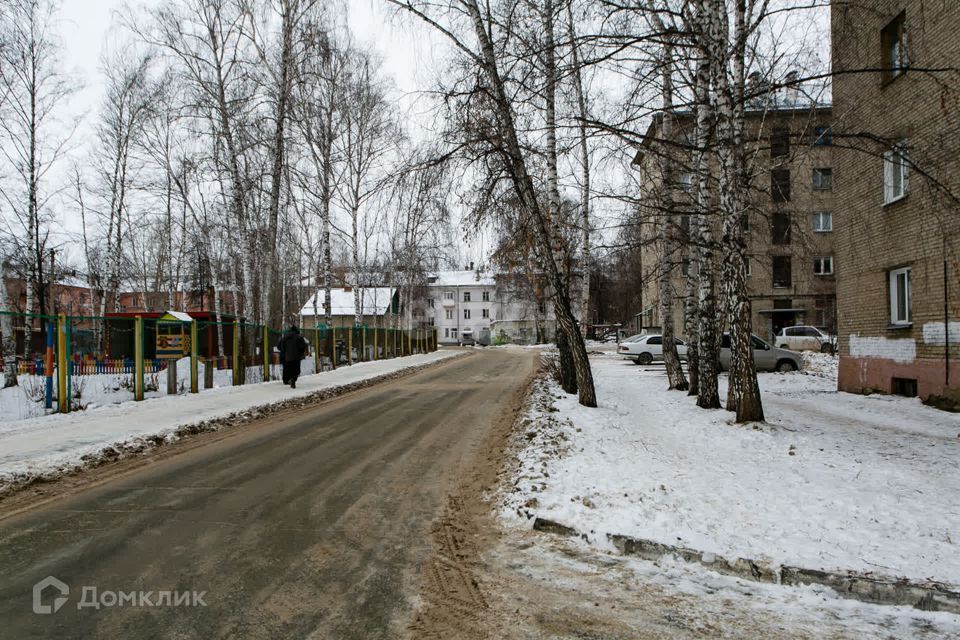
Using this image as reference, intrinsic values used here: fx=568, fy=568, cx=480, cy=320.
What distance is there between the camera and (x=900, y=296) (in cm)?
1285

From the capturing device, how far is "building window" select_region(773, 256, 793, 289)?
1585 inches

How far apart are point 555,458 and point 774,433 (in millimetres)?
3245

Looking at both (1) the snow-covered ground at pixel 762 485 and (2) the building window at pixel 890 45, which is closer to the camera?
(1) the snow-covered ground at pixel 762 485

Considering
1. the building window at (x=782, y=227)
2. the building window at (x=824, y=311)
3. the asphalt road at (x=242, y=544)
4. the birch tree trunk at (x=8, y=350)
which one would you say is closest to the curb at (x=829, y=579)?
the asphalt road at (x=242, y=544)

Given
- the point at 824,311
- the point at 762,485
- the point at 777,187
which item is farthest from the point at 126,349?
the point at 824,311

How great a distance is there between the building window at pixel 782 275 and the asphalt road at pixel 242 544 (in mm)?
39072

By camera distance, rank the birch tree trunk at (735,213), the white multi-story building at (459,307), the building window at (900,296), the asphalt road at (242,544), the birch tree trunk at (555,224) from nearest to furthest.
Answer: the asphalt road at (242,544)
the birch tree trunk at (735,213)
the birch tree trunk at (555,224)
the building window at (900,296)
the white multi-story building at (459,307)

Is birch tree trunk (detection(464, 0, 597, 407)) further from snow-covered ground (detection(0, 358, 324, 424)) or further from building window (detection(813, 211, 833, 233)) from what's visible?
building window (detection(813, 211, 833, 233))

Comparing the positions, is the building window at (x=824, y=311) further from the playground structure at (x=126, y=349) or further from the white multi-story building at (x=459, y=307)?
the white multi-story building at (x=459, y=307)

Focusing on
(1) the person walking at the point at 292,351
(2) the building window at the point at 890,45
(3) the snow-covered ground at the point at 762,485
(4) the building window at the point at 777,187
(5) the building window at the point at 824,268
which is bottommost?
(3) the snow-covered ground at the point at 762,485

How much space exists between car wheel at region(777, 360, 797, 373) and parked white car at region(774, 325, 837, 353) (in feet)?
33.1

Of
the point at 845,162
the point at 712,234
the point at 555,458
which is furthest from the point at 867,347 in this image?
the point at 555,458

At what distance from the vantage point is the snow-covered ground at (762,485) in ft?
13.0

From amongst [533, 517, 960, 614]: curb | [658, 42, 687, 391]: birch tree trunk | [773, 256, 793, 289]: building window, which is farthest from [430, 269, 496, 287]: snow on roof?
[533, 517, 960, 614]: curb
